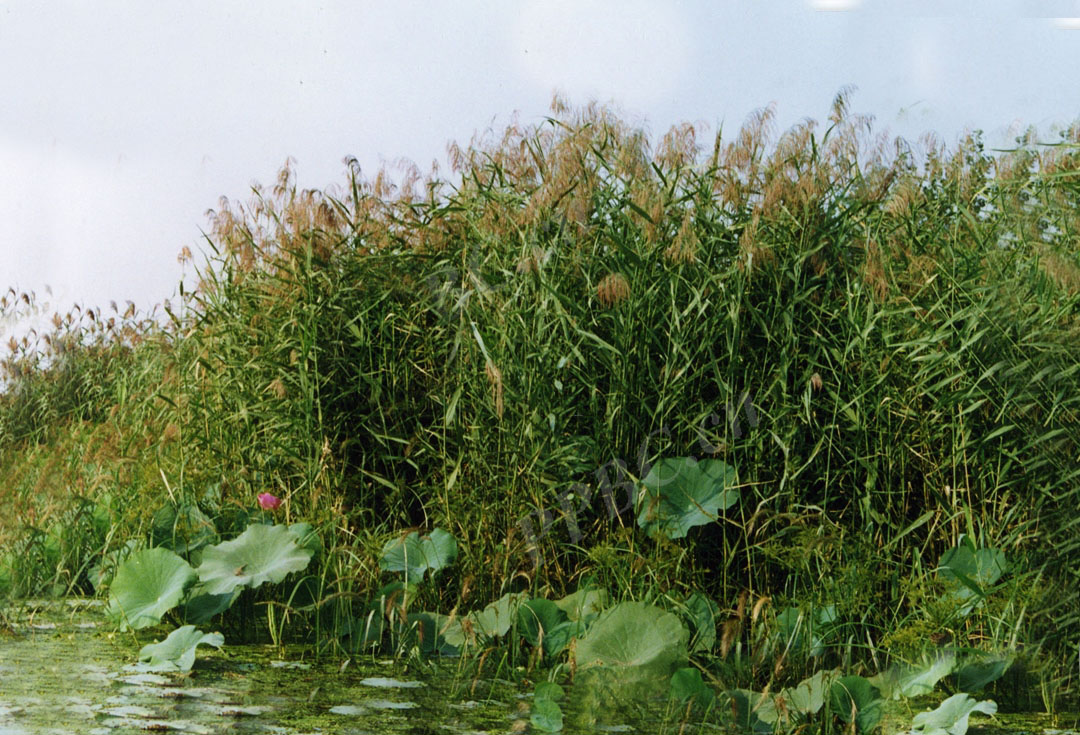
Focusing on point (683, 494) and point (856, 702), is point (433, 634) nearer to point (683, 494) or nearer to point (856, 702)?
point (683, 494)

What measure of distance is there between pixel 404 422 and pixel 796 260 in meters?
1.46

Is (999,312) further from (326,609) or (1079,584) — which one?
(326,609)

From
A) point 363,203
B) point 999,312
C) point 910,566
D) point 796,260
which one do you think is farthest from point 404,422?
point 999,312

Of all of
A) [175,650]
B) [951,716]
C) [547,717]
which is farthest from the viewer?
[175,650]

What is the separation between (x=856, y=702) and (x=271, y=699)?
1395mm

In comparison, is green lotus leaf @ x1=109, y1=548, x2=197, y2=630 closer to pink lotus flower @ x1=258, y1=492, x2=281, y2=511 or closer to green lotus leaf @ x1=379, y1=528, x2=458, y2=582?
pink lotus flower @ x1=258, y1=492, x2=281, y2=511

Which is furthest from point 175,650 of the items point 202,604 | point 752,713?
point 752,713

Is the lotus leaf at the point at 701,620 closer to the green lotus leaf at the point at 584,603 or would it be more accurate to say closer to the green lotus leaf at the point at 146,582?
the green lotus leaf at the point at 584,603

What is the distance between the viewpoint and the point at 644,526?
2.91 meters

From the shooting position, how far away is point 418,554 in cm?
301

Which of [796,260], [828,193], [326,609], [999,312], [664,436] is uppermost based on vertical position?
[828,193]

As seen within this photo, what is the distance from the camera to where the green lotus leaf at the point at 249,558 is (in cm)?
287

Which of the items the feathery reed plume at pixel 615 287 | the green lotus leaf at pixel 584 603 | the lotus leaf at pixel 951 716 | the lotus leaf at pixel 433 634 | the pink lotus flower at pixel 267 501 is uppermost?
the feathery reed plume at pixel 615 287

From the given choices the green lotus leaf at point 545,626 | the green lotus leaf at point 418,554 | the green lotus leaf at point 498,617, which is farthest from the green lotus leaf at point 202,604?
the green lotus leaf at point 545,626
